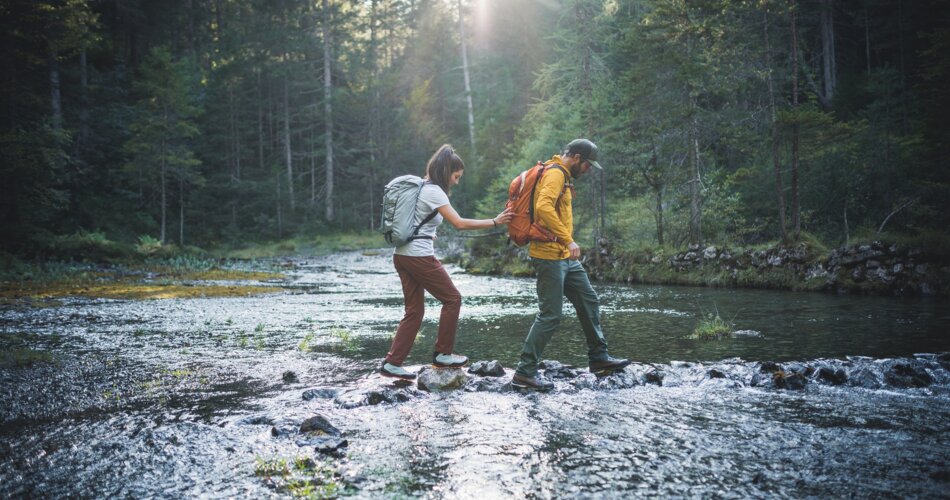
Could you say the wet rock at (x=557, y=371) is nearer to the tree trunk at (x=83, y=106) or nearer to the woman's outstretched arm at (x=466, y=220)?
the woman's outstretched arm at (x=466, y=220)

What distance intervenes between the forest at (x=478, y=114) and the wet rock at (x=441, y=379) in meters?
13.0

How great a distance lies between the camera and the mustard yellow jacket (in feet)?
→ 19.8

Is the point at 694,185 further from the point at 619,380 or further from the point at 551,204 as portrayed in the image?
the point at 551,204

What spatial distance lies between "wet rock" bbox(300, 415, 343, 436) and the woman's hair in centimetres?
292

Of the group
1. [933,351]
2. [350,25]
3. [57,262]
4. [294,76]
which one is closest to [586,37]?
[933,351]

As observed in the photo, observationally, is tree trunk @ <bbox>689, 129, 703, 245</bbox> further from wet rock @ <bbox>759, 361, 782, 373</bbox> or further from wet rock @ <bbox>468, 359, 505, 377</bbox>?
wet rock @ <bbox>468, 359, 505, 377</bbox>

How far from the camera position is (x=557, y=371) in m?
6.82

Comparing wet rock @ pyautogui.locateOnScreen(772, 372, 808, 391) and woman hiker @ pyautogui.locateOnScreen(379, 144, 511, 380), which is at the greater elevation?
woman hiker @ pyautogui.locateOnScreen(379, 144, 511, 380)

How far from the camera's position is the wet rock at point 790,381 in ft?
19.8

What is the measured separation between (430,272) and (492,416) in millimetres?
1839

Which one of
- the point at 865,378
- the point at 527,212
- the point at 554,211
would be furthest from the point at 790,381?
the point at 527,212

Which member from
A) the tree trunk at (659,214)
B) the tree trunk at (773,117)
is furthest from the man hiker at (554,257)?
the tree trunk at (659,214)

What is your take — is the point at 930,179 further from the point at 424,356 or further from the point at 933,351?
the point at 424,356

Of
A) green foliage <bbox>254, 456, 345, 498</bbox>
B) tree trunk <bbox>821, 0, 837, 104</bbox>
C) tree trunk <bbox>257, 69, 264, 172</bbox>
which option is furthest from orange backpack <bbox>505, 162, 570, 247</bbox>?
tree trunk <bbox>257, 69, 264, 172</bbox>
